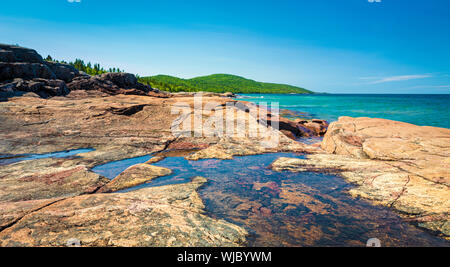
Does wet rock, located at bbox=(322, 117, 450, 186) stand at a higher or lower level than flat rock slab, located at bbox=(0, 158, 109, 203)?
higher

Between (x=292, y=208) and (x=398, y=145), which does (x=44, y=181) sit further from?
(x=398, y=145)

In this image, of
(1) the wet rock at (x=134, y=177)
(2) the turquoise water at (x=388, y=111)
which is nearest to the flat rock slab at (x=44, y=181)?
(1) the wet rock at (x=134, y=177)

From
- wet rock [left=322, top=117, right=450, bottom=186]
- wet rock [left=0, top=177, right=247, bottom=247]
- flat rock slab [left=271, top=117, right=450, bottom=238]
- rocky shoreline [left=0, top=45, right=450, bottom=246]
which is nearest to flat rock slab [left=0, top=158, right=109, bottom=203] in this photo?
rocky shoreline [left=0, top=45, right=450, bottom=246]

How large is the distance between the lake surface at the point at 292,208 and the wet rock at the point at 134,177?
0.29 meters

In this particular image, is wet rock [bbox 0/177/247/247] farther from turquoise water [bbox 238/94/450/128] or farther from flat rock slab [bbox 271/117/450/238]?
turquoise water [bbox 238/94/450/128]

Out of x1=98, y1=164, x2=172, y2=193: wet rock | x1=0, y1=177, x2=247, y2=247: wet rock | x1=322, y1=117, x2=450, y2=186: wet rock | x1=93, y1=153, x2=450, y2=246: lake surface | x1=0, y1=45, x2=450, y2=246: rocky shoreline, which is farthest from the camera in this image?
x1=322, y1=117, x2=450, y2=186: wet rock

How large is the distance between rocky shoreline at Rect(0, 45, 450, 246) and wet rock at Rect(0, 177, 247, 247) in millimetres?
19

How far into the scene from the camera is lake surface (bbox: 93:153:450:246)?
14.8ft

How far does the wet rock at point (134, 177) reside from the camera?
261 inches

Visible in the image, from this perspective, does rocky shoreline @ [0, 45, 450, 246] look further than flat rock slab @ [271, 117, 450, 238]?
No

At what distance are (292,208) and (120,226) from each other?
4334mm
